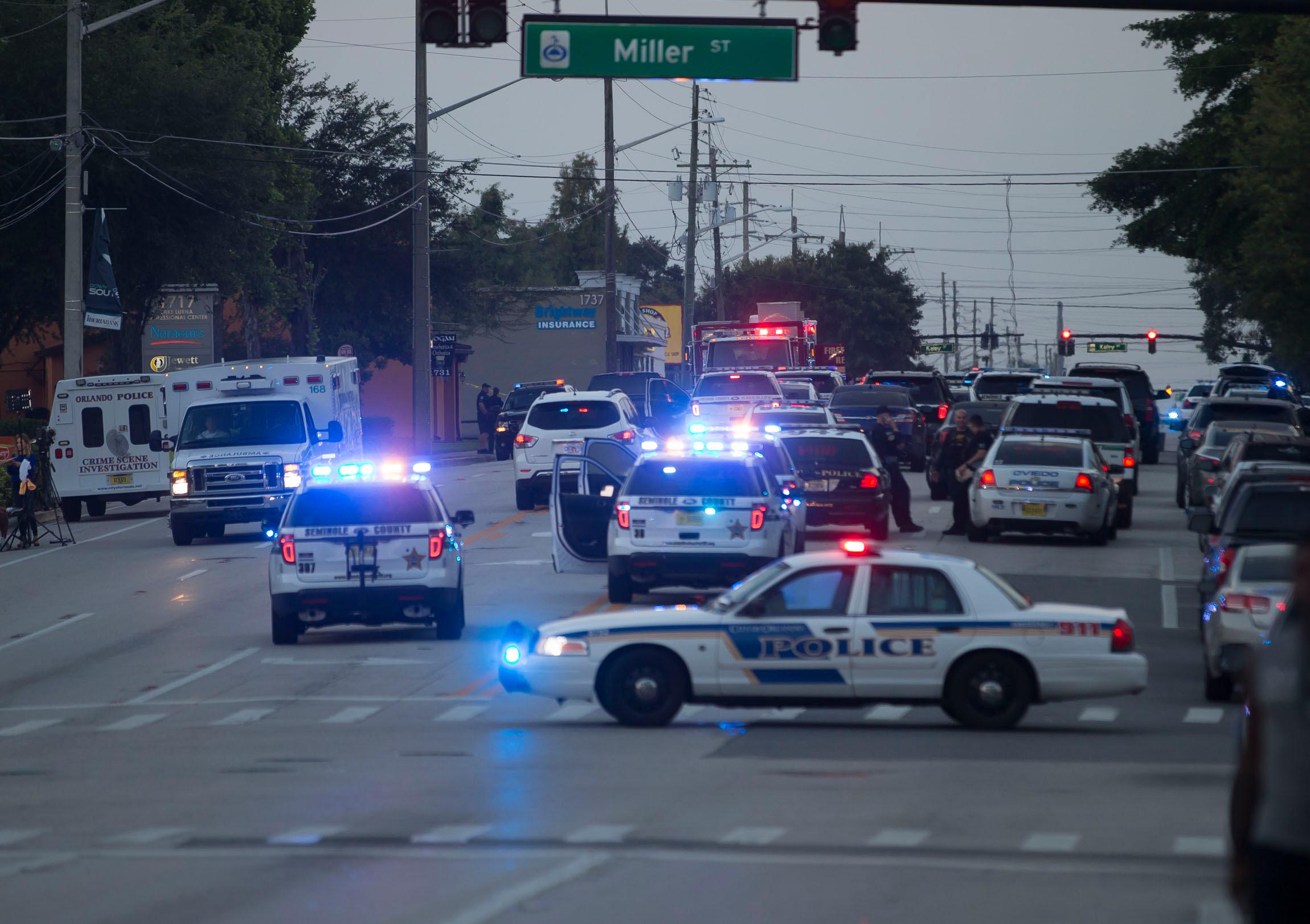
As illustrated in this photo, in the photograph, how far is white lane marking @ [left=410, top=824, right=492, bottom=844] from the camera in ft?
31.5

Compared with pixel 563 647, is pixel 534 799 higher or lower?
lower

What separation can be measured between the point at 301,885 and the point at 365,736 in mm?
5047

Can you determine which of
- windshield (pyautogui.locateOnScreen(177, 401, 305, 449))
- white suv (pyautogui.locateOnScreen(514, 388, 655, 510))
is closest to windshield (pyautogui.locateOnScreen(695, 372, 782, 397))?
white suv (pyautogui.locateOnScreen(514, 388, 655, 510))

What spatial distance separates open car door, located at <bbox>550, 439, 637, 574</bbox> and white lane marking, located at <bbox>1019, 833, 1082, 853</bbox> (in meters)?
11.8

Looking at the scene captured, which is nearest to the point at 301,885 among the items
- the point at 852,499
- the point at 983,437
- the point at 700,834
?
the point at 700,834

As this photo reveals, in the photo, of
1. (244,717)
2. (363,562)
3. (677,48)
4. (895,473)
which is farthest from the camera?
(895,473)

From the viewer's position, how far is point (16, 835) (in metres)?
10.1

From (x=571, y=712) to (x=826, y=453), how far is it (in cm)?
1274

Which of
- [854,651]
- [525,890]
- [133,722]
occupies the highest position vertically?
[854,651]

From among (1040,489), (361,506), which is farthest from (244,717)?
(1040,489)

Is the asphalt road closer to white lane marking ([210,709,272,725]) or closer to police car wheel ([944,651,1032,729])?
white lane marking ([210,709,272,725])

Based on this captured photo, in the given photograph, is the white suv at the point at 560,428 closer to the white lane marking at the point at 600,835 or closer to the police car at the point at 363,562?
the police car at the point at 363,562

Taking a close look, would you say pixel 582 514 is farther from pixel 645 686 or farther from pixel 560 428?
pixel 560 428

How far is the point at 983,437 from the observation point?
28328mm
